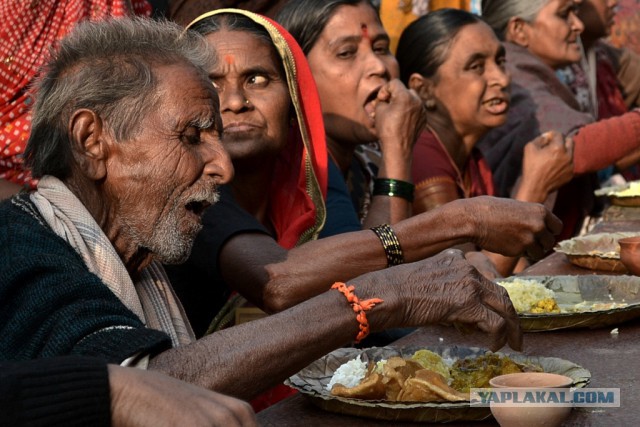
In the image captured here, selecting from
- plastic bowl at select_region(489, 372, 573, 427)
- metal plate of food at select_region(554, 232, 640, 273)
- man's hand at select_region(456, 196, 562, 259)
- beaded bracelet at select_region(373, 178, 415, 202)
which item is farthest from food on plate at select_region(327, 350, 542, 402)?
beaded bracelet at select_region(373, 178, 415, 202)

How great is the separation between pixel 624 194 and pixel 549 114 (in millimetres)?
1067

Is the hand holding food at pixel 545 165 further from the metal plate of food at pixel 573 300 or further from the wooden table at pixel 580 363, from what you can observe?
the wooden table at pixel 580 363

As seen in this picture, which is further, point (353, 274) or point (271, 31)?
point (271, 31)

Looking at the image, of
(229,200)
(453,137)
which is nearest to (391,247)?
(229,200)

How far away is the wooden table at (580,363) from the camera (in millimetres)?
1934

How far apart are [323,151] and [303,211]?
204 millimetres

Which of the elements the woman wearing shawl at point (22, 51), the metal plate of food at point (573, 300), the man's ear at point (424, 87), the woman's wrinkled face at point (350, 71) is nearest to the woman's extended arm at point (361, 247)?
the metal plate of food at point (573, 300)

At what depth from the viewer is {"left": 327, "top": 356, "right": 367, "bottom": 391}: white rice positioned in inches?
81.0

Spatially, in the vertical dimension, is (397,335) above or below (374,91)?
below

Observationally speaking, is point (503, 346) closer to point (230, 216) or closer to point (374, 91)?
point (230, 216)

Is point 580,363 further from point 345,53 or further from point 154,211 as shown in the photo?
point 345,53

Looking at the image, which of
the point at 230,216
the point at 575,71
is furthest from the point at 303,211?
the point at 575,71

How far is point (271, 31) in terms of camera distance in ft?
10.8

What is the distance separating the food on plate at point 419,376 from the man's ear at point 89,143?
67cm
